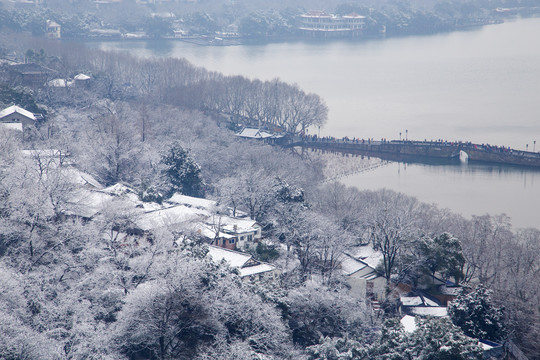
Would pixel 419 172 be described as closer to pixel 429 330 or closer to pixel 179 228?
pixel 179 228

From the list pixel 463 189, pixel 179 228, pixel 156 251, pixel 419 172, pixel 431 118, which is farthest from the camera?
pixel 431 118

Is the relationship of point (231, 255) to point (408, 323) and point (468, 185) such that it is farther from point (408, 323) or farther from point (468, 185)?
point (468, 185)

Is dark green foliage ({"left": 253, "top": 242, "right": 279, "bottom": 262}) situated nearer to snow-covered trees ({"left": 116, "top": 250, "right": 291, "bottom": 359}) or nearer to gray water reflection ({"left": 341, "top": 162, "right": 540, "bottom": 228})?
snow-covered trees ({"left": 116, "top": 250, "right": 291, "bottom": 359})

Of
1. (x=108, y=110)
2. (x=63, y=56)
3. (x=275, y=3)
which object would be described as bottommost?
(x=108, y=110)

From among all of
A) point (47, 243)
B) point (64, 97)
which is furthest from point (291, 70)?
point (47, 243)

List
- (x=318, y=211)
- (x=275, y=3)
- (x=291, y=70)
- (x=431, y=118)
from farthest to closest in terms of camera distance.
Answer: (x=275, y=3)
(x=291, y=70)
(x=431, y=118)
(x=318, y=211)

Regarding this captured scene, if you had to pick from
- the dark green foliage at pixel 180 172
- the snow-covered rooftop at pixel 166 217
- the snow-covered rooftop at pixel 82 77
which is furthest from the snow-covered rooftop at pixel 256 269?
the snow-covered rooftop at pixel 82 77
